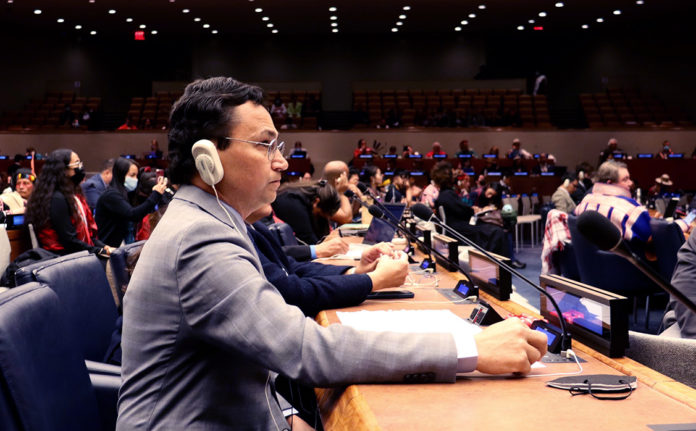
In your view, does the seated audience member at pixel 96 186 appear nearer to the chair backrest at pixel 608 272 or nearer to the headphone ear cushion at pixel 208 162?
the chair backrest at pixel 608 272

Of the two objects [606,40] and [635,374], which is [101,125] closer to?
[606,40]

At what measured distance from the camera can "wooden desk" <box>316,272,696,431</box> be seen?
103 cm

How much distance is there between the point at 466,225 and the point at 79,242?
4185 millimetres

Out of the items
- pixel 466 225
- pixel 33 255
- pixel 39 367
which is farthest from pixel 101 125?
pixel 39 367

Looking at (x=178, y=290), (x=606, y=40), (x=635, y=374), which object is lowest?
(x=635, y=374)

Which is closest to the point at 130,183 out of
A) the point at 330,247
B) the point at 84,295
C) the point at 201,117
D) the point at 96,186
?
the point at 96,186

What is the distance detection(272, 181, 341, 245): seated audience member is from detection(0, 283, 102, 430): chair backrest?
2.75m

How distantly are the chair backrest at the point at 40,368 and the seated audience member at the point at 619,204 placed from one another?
12.4ft

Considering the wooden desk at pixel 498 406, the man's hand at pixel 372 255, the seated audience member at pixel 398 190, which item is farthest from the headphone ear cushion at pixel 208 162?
the seated audience member at pixel 398 190

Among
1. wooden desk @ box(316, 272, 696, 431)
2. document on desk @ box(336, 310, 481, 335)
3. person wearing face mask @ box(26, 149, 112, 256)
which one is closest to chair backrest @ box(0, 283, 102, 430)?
wooden desk @ box(316, 272, 696, 431)

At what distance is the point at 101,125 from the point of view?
62.0 ft

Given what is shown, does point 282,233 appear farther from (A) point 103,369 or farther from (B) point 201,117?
(B) point 201,117

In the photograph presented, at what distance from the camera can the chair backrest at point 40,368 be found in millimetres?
1218

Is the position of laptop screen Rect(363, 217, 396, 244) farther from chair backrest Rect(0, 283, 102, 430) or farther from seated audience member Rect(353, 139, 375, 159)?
seated audience member Rect(353, 139, 375, 159)
